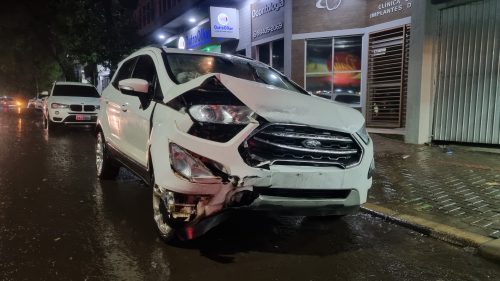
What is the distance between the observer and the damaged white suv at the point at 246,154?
11.7ft

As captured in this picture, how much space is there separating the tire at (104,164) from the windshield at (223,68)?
7.29 feet

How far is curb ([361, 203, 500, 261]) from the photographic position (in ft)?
13.8

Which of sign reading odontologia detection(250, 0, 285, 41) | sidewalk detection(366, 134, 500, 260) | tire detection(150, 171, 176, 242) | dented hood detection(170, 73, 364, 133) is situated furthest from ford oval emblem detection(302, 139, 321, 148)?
sign reading odontologia detection(250, 0, 285, 41)

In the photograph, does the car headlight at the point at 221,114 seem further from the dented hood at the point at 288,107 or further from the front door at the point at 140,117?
the front door at the point at 140,117

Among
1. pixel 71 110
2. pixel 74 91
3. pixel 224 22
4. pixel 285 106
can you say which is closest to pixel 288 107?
pixel 285 106

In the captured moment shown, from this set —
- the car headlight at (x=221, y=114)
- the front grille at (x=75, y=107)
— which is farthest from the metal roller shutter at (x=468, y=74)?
the front grille at (x=75, y=107)

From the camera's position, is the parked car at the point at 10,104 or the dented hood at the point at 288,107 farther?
the parked car at the point at 10,104

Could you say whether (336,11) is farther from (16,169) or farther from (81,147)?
(16,169)

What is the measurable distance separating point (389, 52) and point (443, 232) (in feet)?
31.8

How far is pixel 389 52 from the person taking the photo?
527 inches

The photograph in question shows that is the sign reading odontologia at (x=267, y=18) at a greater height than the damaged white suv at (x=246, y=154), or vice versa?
the sign reading odontologia at (x=267, y=18)

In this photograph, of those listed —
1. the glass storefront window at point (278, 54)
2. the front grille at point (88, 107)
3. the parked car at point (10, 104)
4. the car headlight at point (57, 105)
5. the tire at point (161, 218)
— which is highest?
the glass storefront window at point (278, 54)

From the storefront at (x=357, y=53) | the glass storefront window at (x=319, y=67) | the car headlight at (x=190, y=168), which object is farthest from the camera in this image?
the glass storefront window at (x=319, y=67)

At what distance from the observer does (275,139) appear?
371cm
